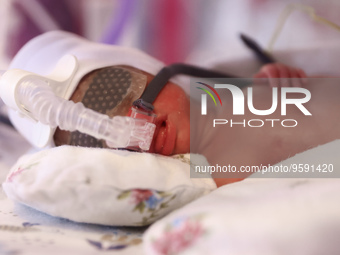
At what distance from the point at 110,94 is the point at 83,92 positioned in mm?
55

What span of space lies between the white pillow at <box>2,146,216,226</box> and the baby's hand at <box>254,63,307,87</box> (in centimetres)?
41

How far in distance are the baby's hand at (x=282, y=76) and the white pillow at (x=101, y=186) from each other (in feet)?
1.36

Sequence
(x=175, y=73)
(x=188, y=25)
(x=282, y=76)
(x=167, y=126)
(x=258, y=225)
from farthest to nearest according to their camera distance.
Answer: (x=188, y=25)
(x=282, y=76)
(x=175, y=73)
(x=167, y=126)
(x=258, y=225)

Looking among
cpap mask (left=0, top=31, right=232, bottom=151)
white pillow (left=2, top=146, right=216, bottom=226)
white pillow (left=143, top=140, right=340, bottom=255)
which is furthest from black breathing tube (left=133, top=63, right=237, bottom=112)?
white pillow (left=143, top=140, right=340, bottom=255)

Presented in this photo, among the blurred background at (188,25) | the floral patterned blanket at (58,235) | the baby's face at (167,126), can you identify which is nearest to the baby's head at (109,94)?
the baby's face at (167,126)

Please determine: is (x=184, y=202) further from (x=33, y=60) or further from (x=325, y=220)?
(x=33, y=60)

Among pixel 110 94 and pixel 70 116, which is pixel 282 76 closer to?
pixel 110 94

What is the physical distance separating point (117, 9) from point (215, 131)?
55cm

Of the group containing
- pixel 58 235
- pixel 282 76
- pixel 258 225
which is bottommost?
pixel 58 235

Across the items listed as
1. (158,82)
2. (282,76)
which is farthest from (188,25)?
(158,82)

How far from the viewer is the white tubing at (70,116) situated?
0.58 meters

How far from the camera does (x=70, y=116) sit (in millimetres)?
578

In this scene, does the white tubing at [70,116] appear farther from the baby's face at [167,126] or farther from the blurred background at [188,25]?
the blurred background at [188,25]

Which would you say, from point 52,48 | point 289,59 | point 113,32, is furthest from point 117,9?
point 289,59
